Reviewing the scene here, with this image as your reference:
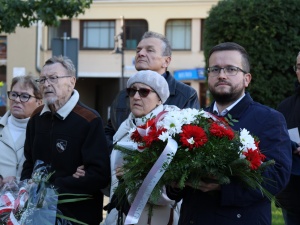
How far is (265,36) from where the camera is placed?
1566 centimetres

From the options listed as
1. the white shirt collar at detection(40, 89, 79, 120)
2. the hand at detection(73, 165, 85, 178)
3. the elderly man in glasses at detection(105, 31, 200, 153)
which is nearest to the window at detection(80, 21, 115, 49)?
the elderly man in glasses at detection(105, 31, 200, 153)

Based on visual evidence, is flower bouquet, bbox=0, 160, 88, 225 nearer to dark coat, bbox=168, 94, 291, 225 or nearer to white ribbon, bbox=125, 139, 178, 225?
white ribbon, bbox=125, 139, 178, 225

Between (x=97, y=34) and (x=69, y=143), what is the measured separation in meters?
27.8

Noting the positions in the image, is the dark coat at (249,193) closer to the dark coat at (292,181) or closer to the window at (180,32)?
the dark coat at (292,181)

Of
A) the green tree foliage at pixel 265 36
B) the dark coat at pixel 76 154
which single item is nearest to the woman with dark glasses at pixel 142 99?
the dark coat at pixel 76 154

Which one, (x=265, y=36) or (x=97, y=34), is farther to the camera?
(x=97, y=34)

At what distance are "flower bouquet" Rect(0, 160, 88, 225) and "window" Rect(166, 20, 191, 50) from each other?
2779cm

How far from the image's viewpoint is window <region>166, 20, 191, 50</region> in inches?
1256

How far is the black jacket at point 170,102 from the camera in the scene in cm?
579

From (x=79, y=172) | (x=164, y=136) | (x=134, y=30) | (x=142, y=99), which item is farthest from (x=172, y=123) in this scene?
(x=134, y=30)

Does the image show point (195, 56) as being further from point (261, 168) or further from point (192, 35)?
point (261, 168)

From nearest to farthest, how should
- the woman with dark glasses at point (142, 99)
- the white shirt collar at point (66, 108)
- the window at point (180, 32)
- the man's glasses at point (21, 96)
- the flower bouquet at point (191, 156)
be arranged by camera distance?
1. the flower bouquet at point (191, 156)
2. the woman with dark glasses at point (142, 99)
3. the white shirt collar at point (66, 108)
4. the man's glasses at point (21, 96)
5. the window at point (180, 32)

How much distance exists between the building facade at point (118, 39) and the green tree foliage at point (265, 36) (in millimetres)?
14506

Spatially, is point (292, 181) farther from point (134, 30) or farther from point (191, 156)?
point (134, 30)
